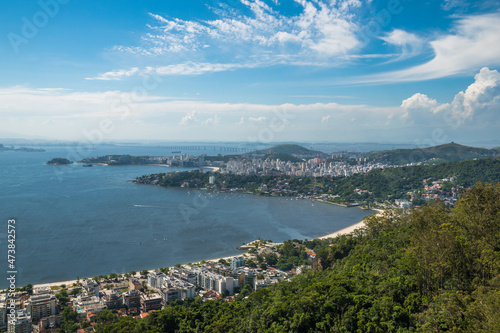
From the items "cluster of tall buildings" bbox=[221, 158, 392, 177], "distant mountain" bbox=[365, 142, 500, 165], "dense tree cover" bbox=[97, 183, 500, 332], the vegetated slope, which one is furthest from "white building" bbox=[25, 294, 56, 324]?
"distant mountain" bbox=[365, 142, 500, 165]

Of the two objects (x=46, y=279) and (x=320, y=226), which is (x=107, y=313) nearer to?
(x=46, y=279)

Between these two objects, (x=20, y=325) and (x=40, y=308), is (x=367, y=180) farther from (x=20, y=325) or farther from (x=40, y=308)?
(x=20, y=325)

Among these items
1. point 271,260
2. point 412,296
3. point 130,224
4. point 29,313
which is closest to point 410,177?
point 271,260

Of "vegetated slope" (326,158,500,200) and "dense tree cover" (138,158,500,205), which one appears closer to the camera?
"vegetated slope" (326,158,500,200)

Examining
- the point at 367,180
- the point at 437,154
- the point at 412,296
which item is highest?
the point at 437,154

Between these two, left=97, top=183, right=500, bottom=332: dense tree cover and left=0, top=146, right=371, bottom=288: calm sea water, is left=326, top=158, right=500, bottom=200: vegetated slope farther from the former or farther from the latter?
left=97, top=183, right=500, bottom=332: dense tree cover

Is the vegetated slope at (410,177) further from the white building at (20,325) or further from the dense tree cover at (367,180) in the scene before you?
the white building at (20,325)

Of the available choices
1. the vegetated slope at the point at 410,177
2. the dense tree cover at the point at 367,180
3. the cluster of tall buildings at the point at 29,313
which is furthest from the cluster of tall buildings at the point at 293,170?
the cluster of tall buildings at the point at 29,313
